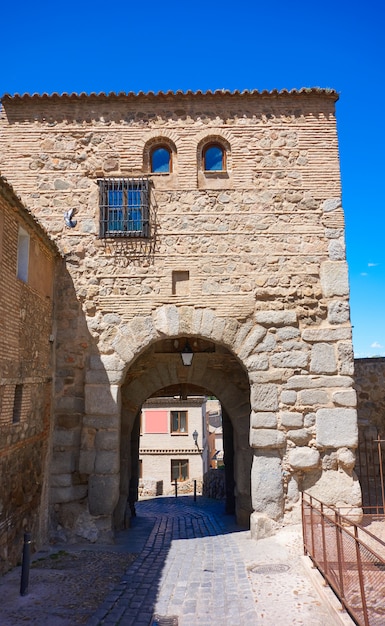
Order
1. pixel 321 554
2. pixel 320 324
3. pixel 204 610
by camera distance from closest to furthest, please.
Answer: pixel 204 610 < pixel 321 554 < pixel 320 324

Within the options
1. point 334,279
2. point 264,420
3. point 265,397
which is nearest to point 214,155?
point 334,279

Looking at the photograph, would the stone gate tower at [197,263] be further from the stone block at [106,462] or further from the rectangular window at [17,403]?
the rectangular window at [17,403]

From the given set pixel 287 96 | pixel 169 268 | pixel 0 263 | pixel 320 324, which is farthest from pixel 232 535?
pixel 287 96

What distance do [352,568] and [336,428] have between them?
10.6ft

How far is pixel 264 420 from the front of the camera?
7.74 m

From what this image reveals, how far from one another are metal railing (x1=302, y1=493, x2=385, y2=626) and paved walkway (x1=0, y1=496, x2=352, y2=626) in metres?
0.17

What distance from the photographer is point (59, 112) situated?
8648 millimetres

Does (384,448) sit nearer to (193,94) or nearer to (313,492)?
(313,492)

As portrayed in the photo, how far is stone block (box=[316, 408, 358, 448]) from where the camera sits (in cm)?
760

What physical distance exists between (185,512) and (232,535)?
4343 millimetres

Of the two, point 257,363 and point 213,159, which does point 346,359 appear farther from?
point 213,159

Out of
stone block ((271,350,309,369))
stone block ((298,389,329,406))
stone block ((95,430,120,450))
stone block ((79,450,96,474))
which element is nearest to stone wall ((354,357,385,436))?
stone block ((298,389,329,406))

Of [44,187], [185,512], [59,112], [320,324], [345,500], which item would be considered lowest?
[185,512]

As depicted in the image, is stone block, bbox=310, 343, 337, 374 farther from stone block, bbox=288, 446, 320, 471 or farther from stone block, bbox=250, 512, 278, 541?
stone block, bbox=250, 512, 278, 541
